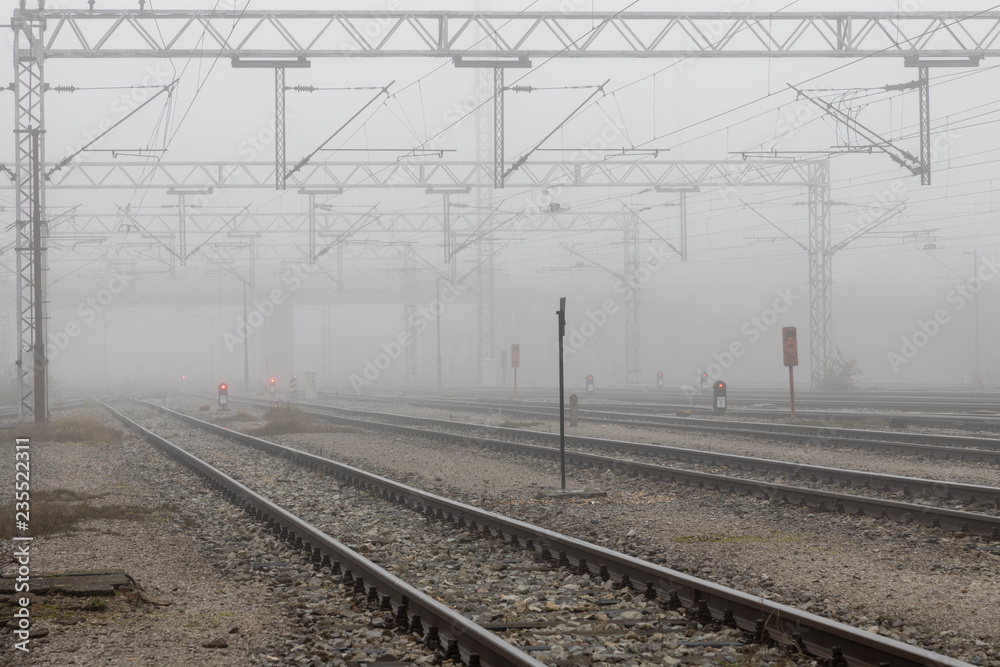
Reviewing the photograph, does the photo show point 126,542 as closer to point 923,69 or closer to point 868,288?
point 923,69

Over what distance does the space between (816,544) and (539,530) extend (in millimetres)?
2699

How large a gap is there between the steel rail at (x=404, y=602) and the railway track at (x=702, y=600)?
1642mm

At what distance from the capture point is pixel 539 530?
29.2 ft

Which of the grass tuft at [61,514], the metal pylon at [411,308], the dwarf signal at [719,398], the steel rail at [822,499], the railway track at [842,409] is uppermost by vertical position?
the metal pylon at [411,308]

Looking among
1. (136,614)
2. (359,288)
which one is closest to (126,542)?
(136,614)

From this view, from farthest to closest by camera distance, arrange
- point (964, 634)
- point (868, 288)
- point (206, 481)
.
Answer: point (868, 288), point (206, 481), point (964, 634)

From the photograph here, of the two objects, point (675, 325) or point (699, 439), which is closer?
point (699, 439)

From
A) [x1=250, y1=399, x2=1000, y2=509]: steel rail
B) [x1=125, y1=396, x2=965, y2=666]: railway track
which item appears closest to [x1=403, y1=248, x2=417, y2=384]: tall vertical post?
[x1=250, y1=399, x2=1000, y2=509]: steel rail

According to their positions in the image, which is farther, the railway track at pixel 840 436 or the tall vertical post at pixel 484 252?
the tall vertical post at pixel 484 252

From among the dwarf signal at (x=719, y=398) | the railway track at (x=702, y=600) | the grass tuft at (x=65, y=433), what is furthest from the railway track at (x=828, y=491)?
the grass tuft at (x=65, y=433)

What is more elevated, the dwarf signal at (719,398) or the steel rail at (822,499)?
the dwarf signal at (719,398)

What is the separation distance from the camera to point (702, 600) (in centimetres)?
644

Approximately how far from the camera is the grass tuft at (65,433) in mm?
22562

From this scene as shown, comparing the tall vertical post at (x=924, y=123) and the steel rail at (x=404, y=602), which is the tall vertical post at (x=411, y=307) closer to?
the tall vertical post at (x=924, y=123)
